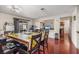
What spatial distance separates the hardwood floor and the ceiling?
1.63 ft

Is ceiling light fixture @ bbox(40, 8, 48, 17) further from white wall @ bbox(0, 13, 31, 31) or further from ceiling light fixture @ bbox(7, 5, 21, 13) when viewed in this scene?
white wall @ bbox(0, 13, 31, 31)

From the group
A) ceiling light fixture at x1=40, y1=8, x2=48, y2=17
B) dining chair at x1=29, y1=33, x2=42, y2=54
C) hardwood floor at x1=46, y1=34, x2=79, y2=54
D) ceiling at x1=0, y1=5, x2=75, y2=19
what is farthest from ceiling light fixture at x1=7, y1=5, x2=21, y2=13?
hardwood floor at x1=46, y1=34, x2=79, y2=54

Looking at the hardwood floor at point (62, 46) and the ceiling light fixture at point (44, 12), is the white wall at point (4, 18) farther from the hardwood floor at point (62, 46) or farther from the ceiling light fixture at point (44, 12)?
the hardwood floor at point (62, 46)

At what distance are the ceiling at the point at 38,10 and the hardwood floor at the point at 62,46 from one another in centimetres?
50

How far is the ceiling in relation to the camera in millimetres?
1831

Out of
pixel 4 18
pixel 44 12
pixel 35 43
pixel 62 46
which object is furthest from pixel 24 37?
pixel 62 46

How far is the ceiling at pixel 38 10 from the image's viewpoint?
1.83m

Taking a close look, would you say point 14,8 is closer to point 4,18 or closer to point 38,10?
point 4,18

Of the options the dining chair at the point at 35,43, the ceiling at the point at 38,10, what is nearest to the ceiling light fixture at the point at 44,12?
the ceiling at the point at 38,10

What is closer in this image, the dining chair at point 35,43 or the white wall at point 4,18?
the white wall at point 4,18
